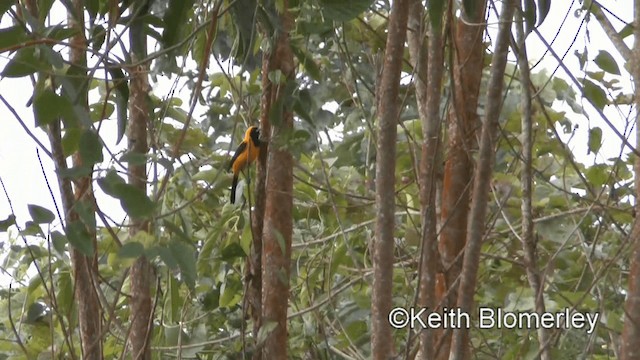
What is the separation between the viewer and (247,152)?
7.09 feet

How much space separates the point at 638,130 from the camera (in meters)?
1.99

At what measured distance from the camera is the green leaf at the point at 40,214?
3.97 ft

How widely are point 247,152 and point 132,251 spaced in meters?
0.97

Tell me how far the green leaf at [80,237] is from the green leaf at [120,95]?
0.91 feet

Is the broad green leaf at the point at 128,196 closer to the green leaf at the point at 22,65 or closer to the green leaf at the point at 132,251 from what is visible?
the green leaf at the point at 132,251

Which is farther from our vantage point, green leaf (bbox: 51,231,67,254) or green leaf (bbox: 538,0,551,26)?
green leaf (bbox: 538,0,551,26)

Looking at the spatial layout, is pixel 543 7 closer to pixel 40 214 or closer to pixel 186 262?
pixel 186 262

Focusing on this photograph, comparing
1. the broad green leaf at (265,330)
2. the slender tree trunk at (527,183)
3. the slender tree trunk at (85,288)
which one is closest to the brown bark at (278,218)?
the broad green leaf at (265,330)

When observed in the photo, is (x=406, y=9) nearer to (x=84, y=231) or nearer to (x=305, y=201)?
(x=84, y=231)

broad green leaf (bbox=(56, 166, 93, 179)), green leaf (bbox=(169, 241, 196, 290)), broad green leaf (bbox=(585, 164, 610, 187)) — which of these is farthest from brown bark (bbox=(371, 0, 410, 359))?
broad green leaf (bbox=(585, 164, 610, 187))

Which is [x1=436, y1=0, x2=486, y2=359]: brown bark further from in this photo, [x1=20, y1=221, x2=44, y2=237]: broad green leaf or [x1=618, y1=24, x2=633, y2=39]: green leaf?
[x1=20, y1=221, x2=44, y2=237]: broad green leaf

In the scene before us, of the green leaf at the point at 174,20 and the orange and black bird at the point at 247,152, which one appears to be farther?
the orange and black bird at the point at 247,152

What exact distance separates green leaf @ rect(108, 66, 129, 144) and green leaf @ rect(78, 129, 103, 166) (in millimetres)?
248

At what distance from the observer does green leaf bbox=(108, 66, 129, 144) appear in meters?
1.47
